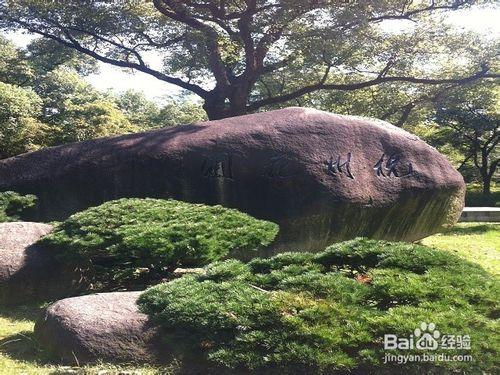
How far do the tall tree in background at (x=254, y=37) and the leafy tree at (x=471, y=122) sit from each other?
2.23 m

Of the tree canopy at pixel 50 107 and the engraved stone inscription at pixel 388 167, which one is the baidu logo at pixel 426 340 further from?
the tree canopy at pixel 50 107

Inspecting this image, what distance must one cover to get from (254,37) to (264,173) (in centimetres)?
983

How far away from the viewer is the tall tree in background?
595 inches

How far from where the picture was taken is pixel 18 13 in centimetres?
1644

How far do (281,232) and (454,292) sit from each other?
13.5 ft

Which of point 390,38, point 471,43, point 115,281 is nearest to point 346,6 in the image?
point 390,38

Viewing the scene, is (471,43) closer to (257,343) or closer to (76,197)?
(76,197)

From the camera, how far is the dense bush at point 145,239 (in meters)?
5.93

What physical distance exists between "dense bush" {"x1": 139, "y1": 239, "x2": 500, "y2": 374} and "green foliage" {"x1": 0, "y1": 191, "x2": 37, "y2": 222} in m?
4.07

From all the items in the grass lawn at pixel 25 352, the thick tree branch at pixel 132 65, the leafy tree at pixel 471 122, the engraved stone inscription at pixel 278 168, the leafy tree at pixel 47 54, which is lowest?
the grass lawn at pixel 25 352

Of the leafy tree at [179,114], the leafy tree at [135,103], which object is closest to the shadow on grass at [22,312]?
the leafy tree at [179,114]

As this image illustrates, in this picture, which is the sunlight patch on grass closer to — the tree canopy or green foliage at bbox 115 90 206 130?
the tree canopy

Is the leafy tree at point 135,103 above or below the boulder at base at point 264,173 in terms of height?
above

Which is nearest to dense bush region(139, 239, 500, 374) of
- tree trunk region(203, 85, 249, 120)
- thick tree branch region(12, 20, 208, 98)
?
tree trunk region(203, 85, 249, 120)
